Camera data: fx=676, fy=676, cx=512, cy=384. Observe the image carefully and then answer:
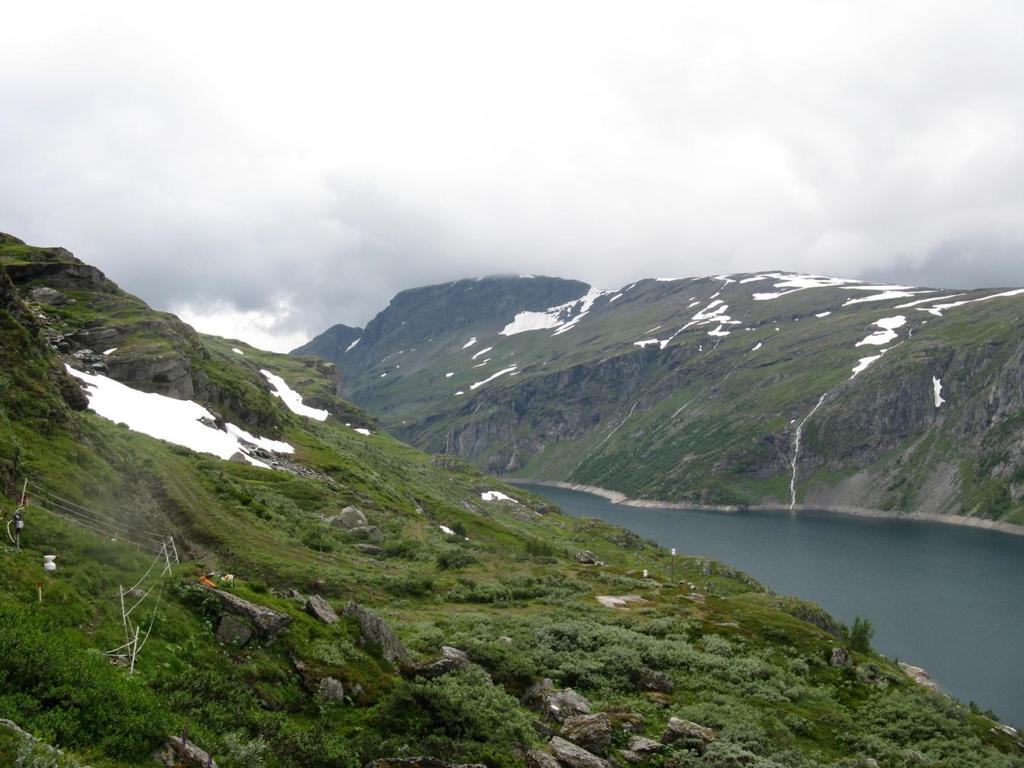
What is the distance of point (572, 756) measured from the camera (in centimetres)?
2086

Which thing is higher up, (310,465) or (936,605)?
(310,465)

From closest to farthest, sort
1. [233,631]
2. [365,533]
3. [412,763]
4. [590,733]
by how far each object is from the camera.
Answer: [412,763] → [233,631] → [590,733] → [365,533]

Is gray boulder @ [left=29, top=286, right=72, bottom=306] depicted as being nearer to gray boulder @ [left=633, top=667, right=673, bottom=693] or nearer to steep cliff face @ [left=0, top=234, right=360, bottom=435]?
steep cliff face @ [left=0, top=234, right=360, bottom=435]

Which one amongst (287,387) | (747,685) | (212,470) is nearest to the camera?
(747,685)

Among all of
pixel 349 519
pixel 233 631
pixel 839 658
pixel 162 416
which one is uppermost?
pixel 162 416

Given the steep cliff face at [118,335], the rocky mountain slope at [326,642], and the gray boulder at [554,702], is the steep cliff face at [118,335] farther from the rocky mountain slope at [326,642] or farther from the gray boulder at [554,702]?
the gray boulder at [554,702]

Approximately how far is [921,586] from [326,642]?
134 meters

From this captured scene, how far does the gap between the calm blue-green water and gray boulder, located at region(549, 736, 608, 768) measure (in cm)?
7408

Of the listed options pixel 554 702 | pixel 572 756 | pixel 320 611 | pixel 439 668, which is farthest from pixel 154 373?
pixel 572 756

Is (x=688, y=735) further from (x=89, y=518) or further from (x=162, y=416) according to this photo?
(x=162, y=416)

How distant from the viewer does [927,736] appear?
33.5 m

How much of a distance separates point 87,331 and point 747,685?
2968 inches

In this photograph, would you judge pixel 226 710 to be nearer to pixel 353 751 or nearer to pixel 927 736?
pixel 353 751

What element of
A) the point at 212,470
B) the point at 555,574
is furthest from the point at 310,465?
the point at 555,574
